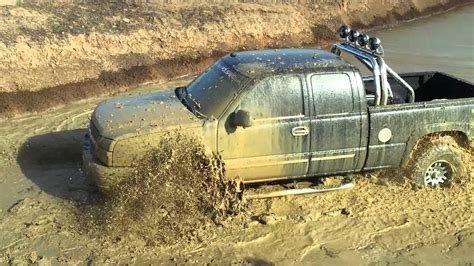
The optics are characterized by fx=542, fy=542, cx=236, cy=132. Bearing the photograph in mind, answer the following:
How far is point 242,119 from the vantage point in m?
6.11

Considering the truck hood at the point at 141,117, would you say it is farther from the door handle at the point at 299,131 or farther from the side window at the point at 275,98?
the door handle at the point at 299,131

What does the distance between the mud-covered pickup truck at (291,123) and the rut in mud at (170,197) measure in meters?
0.14

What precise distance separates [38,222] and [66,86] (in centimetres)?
597

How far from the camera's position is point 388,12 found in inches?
948

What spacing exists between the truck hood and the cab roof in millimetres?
905

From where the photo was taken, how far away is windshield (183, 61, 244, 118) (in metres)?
6.40

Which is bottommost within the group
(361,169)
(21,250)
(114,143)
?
(21,250)

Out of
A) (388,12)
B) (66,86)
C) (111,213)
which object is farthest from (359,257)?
(388,12)

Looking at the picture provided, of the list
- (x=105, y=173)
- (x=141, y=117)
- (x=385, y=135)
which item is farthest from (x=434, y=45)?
(x=105, y=173)

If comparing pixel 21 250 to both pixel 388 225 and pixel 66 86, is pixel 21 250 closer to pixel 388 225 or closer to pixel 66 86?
pixel 388 225

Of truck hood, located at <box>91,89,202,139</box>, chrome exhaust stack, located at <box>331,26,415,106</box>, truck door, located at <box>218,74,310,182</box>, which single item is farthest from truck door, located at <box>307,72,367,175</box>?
truck hood, located at <box>91,89,202,139</box>

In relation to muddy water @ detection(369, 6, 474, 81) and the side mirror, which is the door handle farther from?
muddy water @ detection(369, 6, 474, 81)

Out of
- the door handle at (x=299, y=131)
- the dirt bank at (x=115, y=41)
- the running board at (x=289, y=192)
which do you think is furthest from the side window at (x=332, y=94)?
the dirt bank at (x=115, y=41)

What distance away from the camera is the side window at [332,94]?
655cm
